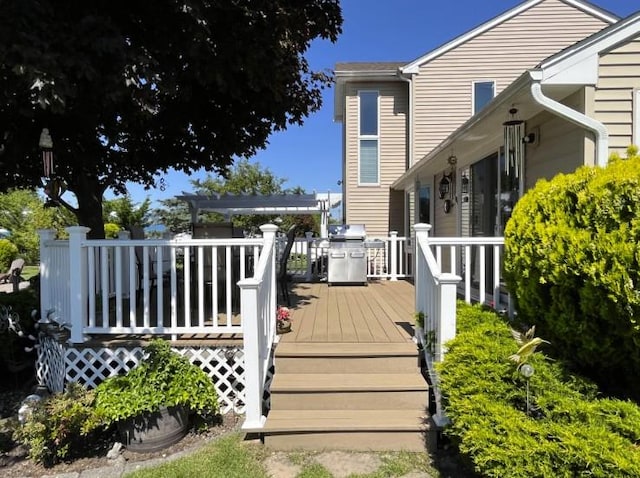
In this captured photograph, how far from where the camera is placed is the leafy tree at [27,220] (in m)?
18.4

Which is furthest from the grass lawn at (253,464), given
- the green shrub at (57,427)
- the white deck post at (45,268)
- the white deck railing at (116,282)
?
the white deck post at (45,268)

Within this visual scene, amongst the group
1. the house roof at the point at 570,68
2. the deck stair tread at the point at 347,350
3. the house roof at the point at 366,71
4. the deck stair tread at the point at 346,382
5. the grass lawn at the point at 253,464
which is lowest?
the grass lawn at the point at 253,464

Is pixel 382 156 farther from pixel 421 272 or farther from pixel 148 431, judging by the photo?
pixel 148 431

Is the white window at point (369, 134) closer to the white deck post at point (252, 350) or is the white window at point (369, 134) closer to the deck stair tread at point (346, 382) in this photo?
the deck stair tread at point (346, 382)

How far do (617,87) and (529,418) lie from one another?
10.1 ft

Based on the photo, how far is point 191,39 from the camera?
3.53 meters

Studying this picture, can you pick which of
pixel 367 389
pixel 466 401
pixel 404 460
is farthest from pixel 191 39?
pixel 404 460

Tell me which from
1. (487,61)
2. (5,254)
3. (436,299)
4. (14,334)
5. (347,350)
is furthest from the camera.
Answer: (5,254)

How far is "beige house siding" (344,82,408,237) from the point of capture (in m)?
11.1

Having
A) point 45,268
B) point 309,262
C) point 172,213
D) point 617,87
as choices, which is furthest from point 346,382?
point 172,213

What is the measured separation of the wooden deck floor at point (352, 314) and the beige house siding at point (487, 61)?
199 inches

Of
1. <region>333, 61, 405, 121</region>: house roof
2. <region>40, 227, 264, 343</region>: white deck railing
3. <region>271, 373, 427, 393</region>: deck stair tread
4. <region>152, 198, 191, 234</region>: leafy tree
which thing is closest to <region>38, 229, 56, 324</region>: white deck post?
<region>40, 227, 264, 343</region>: white deck railing

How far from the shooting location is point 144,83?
11.4 ft

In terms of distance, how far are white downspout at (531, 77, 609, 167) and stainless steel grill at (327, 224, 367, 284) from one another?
4449mm
